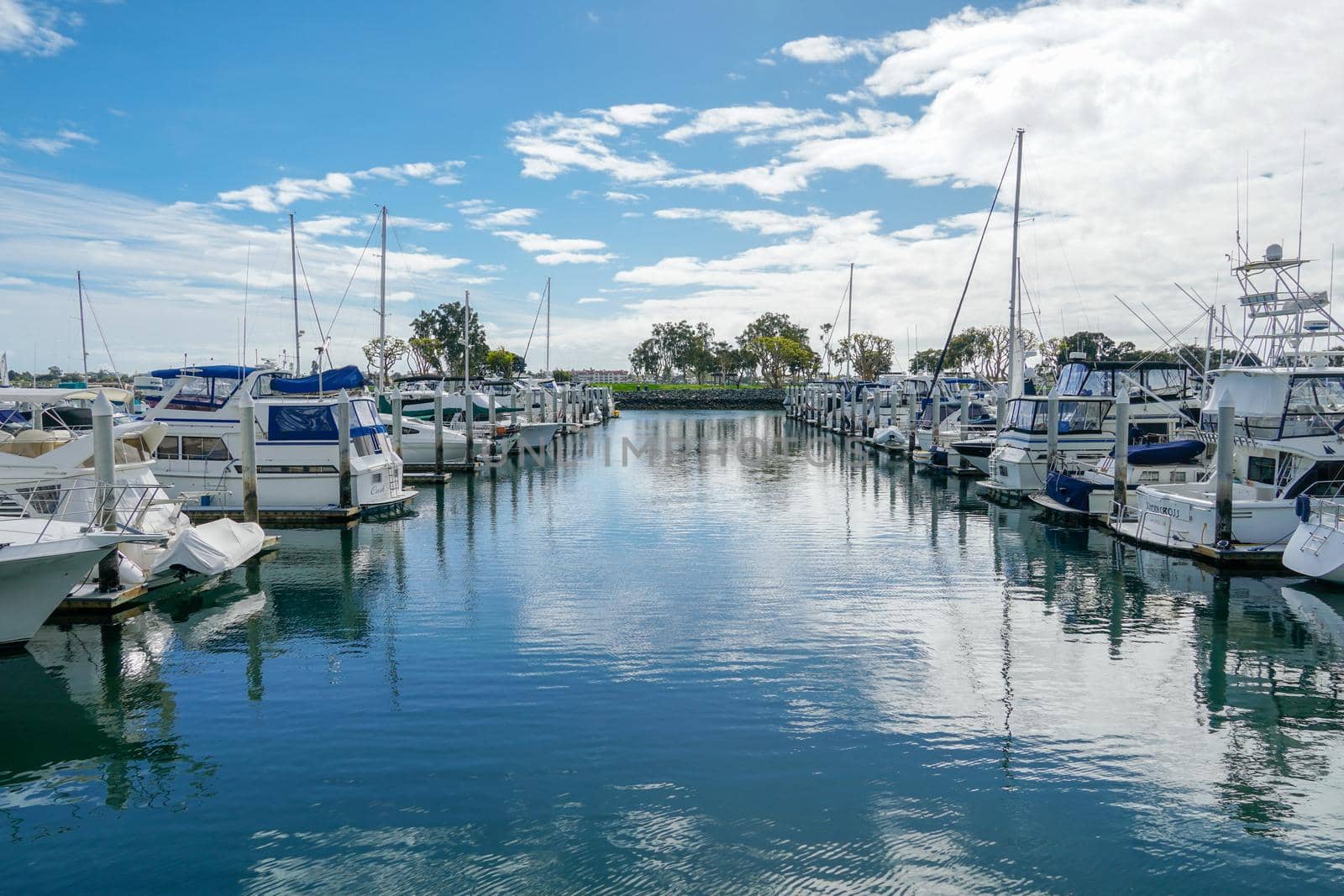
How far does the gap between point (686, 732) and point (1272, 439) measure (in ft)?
55.4

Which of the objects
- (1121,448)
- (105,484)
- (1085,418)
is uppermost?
(1085,418)

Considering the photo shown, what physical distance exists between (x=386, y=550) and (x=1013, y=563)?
50.5ft

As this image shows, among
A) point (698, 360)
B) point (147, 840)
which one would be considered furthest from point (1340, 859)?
point (698, 360)

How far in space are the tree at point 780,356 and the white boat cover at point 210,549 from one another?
11350 cm

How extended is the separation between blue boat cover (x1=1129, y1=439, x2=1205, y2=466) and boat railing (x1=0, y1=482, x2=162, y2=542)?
2525cm

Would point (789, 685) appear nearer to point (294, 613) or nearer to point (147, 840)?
point (147, 840)

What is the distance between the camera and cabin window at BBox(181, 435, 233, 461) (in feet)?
83.0

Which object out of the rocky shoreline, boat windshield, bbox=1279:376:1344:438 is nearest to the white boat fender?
boat windshield, bbox=1279:376:1344:438

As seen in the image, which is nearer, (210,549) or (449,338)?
(210,549)

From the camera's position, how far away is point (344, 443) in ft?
83.8

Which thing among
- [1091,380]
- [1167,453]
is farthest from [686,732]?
[1091,380]

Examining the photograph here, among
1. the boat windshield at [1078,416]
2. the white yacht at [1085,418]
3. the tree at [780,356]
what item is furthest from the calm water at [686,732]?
the tree at [780,356]

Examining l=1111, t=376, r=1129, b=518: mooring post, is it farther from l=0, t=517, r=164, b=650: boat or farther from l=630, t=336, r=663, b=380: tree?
l=630, t=336, r=663, b=380: tree

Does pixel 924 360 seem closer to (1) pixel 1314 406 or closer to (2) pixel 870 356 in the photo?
(2) pixel 870 356
